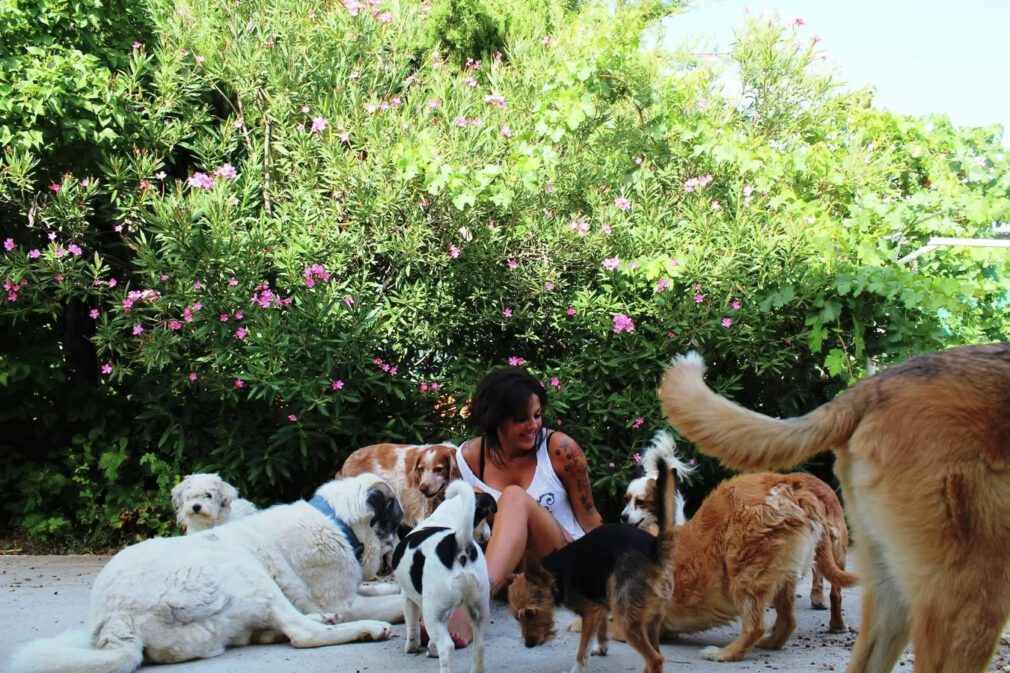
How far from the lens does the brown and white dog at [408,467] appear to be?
570cm

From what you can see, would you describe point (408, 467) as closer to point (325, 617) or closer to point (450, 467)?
point (450, 467)

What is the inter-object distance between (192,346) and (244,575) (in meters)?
2.64

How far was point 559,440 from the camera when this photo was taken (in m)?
5.11

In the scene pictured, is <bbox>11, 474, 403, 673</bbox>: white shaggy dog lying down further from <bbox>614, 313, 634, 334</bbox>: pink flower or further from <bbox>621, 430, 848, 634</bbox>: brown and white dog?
<bbox>614, 313, 634, 334</bbox>: pink flower

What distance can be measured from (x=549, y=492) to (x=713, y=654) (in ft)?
3.76

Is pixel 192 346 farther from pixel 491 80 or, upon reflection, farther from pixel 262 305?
pixel 491 80

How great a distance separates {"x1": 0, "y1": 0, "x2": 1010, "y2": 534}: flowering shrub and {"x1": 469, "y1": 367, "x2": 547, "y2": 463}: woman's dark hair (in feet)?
4.76

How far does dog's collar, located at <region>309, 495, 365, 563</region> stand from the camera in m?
4.98

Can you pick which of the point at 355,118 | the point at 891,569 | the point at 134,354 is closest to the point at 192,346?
the point at 134,354

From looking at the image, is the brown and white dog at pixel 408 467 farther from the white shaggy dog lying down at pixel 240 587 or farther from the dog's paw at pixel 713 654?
the dog's paw at pixel 713 654

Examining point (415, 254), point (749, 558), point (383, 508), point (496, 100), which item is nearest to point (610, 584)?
point (749, 558)

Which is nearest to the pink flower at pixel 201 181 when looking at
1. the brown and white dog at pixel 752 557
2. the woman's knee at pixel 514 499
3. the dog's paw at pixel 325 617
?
the dog's paw at pixel 325 617

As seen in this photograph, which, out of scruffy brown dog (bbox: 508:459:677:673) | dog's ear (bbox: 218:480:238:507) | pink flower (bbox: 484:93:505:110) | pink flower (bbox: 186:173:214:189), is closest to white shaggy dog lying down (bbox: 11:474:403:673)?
dog's ear (bbox: 218:480:238:507)

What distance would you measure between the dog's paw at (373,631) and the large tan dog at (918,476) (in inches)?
81.6
